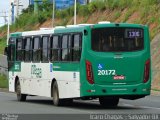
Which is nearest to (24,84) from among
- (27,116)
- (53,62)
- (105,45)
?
(53,62)

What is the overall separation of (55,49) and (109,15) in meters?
42.0

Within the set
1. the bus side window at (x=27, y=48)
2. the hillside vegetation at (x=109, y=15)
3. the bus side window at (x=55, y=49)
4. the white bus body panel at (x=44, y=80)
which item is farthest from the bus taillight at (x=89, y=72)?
the hillside vegetation at (x=109, y=15)

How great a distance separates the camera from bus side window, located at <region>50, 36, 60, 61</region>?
26.9 m

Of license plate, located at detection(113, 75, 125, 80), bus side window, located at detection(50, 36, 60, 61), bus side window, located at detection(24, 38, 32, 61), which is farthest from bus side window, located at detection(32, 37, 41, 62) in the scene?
license plate, located at detection(113, 75, 125, 80)

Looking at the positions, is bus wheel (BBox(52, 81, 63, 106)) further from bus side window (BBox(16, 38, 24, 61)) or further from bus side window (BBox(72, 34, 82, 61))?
bus side window (BBox(16, 38, 24, 61))

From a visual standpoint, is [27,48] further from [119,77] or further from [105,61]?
[119,77]

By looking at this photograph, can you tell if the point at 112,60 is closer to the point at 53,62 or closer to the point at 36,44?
the point at 53,62

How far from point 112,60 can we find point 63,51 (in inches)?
91.9

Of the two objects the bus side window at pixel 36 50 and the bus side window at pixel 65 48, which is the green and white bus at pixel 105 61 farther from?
the bus side window at pixel 36 50

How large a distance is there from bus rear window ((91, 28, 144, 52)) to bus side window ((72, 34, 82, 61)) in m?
0.51

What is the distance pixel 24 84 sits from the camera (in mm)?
30906

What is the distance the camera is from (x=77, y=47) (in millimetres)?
25281

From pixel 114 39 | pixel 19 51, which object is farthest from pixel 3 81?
pixel 114 39

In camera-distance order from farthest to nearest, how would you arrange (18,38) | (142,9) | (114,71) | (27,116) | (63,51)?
(142,9) → (18,38) → (63,51) → (114,71) → (27,116)
